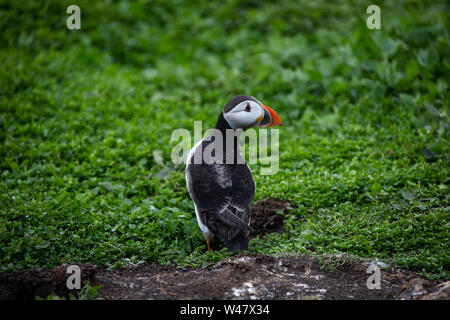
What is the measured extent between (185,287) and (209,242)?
2.92ft

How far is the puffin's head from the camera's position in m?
4.53

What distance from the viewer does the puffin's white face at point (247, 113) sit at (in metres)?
4.53

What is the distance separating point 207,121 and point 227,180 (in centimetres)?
266

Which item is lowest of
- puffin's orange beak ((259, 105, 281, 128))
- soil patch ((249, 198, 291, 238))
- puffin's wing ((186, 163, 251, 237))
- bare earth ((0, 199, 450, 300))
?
bare earth ((0, 199, 450, 300))

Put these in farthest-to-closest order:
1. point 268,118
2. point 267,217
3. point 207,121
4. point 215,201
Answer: point 207,121 → point 267,217 → point 268,118 → point 215,201

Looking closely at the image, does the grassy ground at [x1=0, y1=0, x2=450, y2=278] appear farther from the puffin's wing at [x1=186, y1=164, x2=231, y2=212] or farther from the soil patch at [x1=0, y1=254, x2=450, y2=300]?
the puffin's wing at [x1=186, y1=164, x2=231, y2=212]

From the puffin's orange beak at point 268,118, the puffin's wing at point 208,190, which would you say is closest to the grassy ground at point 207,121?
the puffin's wing at point 208,190

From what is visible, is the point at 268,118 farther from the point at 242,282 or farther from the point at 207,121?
the point at 207,121

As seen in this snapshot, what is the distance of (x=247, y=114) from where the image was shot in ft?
14.9

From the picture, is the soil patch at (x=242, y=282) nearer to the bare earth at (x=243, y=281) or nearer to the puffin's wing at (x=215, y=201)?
the bare earth at (x=243, y=281)

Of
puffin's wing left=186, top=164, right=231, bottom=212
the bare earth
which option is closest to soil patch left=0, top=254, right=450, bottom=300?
the bare earth

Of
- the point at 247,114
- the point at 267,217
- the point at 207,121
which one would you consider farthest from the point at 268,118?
the point at 207,121

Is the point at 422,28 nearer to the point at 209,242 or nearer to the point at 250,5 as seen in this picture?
the point at 250,5
